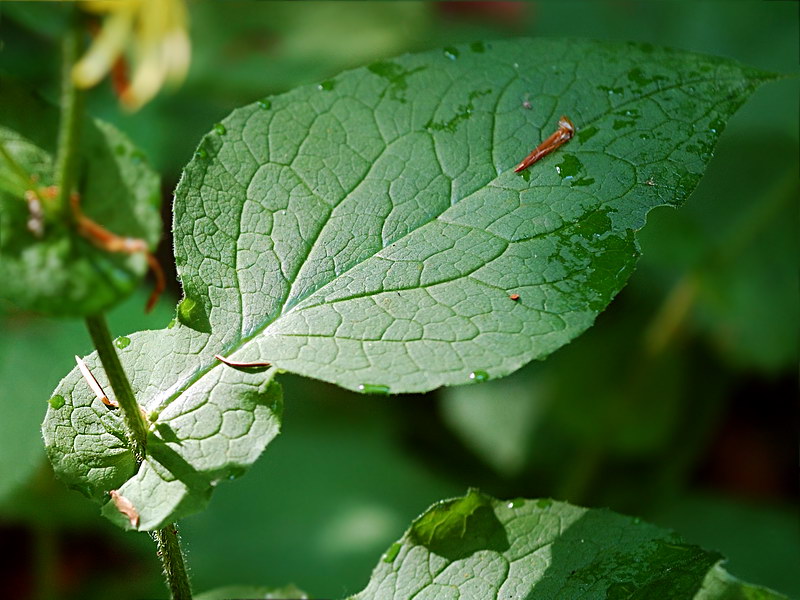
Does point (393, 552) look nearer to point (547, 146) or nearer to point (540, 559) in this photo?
point (540, 559)

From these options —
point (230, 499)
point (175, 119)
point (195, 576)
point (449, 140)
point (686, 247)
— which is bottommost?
point (195, 576)

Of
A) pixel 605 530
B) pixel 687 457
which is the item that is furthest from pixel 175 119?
pixel 605 530

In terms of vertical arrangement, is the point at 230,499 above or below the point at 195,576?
above

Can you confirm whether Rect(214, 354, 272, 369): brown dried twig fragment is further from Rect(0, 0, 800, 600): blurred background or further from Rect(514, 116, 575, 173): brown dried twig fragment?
Rect(0, 0, 800, 600): blurred background

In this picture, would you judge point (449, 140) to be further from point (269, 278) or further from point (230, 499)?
point (230, 499)

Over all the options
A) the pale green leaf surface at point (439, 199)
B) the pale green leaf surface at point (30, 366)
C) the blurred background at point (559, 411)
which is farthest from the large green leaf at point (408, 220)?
the blurred background at point (559, 411)

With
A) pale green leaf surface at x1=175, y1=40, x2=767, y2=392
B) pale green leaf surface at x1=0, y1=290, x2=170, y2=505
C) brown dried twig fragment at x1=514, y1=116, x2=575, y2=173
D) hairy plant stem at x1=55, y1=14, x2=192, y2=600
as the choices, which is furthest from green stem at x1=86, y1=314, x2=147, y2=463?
pale green leaf surface at x1=0, y1=290, x2=170, y2=505

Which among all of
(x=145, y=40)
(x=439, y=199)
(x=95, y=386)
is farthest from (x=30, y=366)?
(x=145, y=40)
